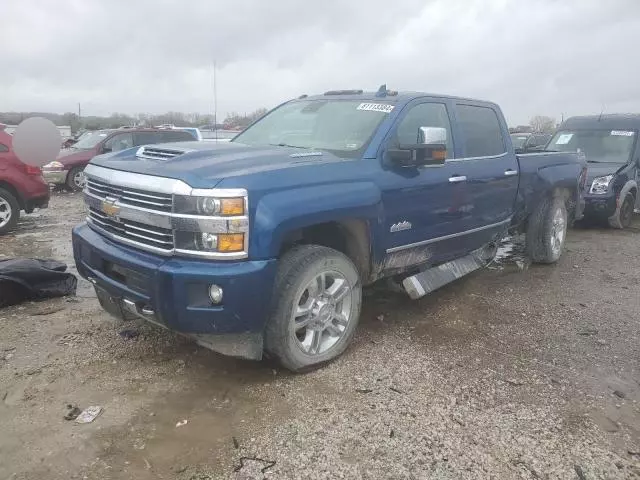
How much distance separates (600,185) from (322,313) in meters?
7.23

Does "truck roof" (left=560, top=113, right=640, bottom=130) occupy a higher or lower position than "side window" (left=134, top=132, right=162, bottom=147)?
higher

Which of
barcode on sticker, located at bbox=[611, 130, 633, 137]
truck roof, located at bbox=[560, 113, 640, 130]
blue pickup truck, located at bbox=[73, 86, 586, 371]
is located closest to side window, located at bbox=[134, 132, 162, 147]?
truck roof, located at bbox=[560, 113, 640, 130]

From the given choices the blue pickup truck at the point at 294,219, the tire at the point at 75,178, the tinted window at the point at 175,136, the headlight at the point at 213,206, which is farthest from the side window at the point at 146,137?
the headlight at the point at 213,206

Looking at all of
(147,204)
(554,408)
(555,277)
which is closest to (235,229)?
(147,204)

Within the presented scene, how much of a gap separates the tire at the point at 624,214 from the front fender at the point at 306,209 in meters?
7.09

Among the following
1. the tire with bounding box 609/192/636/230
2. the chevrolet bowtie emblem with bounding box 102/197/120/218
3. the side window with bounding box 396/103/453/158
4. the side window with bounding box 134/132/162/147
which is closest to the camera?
the chevrolet bowtie emblem with bounding box 102/197/120/218

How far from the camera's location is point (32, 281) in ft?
15.9

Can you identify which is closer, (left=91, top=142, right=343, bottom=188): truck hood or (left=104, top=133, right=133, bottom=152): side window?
(left=91, top=142, right=343, bottom=188): truck hood

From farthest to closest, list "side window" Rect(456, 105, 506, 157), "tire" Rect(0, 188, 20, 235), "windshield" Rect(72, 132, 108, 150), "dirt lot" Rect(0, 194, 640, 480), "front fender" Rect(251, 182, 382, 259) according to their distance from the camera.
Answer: "windshield" Rect(72, 132, 108, 150) → "tire" Rect(0, 188, 20, 235) → "side window" Rect(456, 105, 506, 157) → "front fender" Rect(251, 182, 382, 259) → "dirt lot" Rect(0, 194, 640, 480)

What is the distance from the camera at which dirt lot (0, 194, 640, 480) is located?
2.68 metres

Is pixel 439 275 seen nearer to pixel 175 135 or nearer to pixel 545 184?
pixel 545 184

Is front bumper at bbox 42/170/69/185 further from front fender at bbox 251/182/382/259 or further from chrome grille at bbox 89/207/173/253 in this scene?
front fender at bbox 251/182/382/259

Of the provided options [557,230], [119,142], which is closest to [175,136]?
[119,142]

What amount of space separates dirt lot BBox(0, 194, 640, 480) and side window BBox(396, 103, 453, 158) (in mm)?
1556
